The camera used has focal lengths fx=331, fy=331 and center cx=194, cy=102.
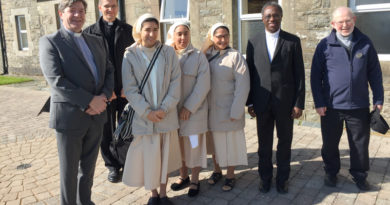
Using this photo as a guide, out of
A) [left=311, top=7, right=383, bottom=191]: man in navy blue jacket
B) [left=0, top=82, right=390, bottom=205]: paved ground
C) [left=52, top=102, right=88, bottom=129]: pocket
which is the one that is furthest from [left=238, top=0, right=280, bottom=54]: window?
[left=52, top=102, right=88, bottom=129]: pocket

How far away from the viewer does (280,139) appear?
358 centimetres

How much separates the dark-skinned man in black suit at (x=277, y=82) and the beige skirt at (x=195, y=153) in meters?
0.65

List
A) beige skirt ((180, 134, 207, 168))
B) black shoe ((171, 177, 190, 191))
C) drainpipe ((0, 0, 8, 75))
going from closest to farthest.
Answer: beige skirt ((180, 134, 207, 168))
black shoe ((171, 177, 190, 191))
drainpipe ((0, 0, 8, 75))

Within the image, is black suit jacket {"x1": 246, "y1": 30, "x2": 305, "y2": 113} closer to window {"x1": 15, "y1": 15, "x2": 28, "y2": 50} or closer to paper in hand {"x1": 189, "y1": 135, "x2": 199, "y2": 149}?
paper in hand {"x1": 189, "y1": 135, "x2": 199, "y2": 149}

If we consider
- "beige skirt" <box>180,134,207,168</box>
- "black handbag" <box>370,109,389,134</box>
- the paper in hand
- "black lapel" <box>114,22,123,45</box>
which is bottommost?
"beige skirt" <box>180,134,207,168</box>

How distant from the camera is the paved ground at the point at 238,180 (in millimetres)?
3512

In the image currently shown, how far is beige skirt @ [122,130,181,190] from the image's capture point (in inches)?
130

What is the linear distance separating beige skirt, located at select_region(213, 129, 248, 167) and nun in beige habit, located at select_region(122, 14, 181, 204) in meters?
0.57

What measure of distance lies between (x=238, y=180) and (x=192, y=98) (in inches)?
50.3

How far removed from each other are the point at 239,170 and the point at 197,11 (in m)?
4.29

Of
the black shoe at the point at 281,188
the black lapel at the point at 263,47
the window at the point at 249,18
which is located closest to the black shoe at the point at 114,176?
the black shoe at the point at 281,188

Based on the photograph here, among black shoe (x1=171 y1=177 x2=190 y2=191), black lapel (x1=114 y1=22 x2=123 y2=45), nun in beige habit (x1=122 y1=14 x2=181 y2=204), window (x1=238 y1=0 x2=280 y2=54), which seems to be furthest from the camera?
window (x1=238 y1=0 x2=280 y2=54)

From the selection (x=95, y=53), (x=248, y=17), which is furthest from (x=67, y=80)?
Answer: (x=248, y=17)

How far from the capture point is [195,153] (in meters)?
3.64
